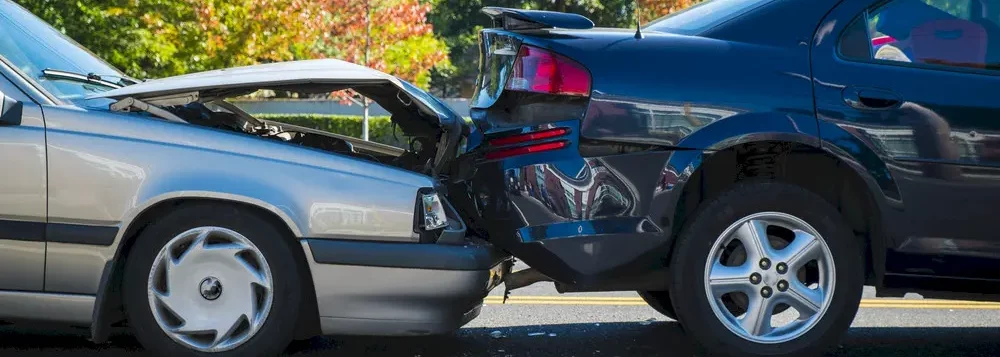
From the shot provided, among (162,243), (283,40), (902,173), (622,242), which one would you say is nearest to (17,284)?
(162,243)

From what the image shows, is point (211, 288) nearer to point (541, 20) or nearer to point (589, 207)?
point (589, 207)

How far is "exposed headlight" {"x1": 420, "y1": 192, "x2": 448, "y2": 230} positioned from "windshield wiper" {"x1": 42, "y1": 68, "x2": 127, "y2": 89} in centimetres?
157

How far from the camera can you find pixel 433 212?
4.24 metres

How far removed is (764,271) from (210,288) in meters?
1.99

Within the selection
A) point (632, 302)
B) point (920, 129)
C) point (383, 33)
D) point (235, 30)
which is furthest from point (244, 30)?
point (920, 129)

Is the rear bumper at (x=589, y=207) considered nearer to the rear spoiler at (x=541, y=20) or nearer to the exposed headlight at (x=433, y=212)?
the exposed headlight at (x=433, y=212)

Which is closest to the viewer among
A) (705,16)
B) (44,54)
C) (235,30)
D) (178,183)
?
(178,183)

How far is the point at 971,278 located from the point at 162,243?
298 cm

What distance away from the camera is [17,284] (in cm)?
414

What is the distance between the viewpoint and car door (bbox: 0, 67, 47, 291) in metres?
4.09

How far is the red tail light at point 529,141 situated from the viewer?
425 centimetres

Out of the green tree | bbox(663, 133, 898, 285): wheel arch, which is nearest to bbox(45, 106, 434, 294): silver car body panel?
bbox(663, 133, 898, 285): wheel arch

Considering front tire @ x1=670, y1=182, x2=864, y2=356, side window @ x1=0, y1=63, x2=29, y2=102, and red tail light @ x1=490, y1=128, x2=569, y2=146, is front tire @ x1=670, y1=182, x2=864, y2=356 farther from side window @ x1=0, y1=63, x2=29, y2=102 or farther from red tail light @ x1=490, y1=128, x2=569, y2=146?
side window @ x1=0, y1=63, x2=29, y2=102

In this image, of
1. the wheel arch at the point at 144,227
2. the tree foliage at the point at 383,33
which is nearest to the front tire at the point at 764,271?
the wheel arch at the point at 144,227
